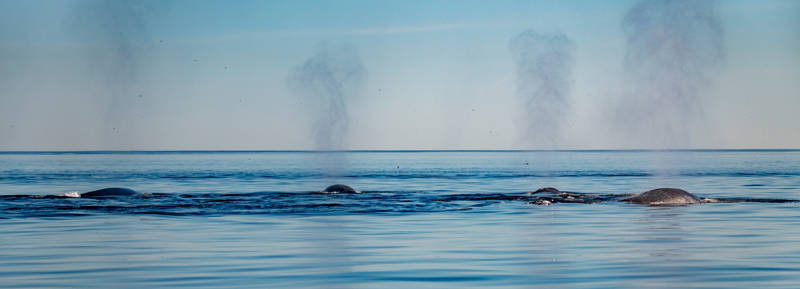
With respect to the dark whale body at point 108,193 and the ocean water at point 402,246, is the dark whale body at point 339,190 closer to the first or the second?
the dark whale body at point 108,193

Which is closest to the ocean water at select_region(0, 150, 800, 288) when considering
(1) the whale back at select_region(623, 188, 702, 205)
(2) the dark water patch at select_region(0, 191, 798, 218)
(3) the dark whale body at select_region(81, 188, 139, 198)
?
(2) the dark water patch at select_region(0, 191, 798, 218)

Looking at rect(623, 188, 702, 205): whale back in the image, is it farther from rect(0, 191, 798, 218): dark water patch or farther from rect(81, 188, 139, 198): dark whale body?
rect(81, 188, 139, 198): dark whale body

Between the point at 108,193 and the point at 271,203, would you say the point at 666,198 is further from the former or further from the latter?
the point at 108,193

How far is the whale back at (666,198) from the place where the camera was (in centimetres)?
4275

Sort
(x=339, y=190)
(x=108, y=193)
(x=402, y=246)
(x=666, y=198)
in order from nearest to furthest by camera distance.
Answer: (x=402, y=246), (x=666, y=198), (x=108, y=193), (x=339, y=190)

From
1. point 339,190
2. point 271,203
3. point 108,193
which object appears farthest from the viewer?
point 339,190

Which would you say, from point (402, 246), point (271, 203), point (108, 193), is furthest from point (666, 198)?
point (108, 193)

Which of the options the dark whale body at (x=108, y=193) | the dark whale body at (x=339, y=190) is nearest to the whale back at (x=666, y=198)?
the dark whale body at (x=339, y=190)

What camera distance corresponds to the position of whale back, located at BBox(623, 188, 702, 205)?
140 ft

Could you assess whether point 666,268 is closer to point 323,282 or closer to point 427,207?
point 323,282

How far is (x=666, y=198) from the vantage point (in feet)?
141

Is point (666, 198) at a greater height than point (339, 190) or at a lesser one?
lesser

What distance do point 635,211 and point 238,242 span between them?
16959 mm

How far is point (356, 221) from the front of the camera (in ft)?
111
